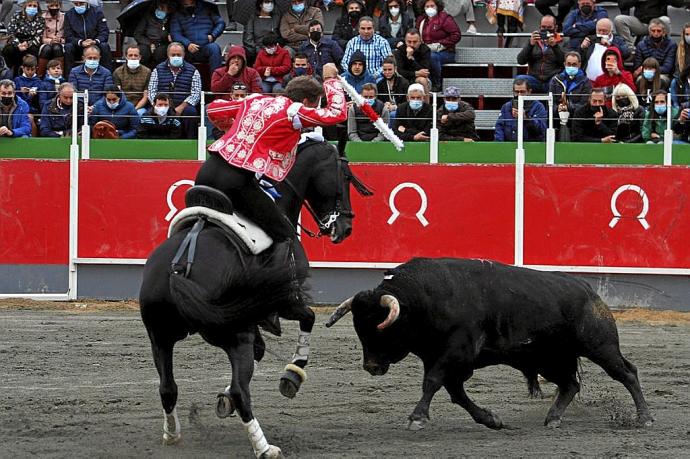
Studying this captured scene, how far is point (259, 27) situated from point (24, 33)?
3159mm

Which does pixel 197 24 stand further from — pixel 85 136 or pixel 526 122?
pixel 526 122

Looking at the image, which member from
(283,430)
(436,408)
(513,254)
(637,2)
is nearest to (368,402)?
(436,408)

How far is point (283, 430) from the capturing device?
7.96 meters

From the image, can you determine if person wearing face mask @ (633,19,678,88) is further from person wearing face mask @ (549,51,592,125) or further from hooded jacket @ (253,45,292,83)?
hooded jacket @ (253,45,292,83)

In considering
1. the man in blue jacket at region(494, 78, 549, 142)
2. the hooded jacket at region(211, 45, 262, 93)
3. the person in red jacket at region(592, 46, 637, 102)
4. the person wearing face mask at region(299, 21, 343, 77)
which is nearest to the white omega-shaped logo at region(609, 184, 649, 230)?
the man in blue jacket at region(494, 78, 549, 142)

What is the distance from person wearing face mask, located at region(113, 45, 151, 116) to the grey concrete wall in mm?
2575

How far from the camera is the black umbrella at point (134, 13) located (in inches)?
712

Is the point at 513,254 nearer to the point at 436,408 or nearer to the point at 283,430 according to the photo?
the point at 436,408

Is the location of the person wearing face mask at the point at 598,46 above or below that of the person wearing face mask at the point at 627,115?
above

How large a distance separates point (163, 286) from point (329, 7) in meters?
12.6

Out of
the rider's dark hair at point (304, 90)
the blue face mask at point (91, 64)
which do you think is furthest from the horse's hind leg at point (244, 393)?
the blue face mask at point (91, 64)

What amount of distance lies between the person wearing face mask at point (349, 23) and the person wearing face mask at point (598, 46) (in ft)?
9.83

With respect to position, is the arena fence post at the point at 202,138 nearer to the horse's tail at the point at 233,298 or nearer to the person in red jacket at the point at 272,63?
Answer: the person in red jacket at the point at 272,63

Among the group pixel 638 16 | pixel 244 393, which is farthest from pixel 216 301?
pixel 638 16
